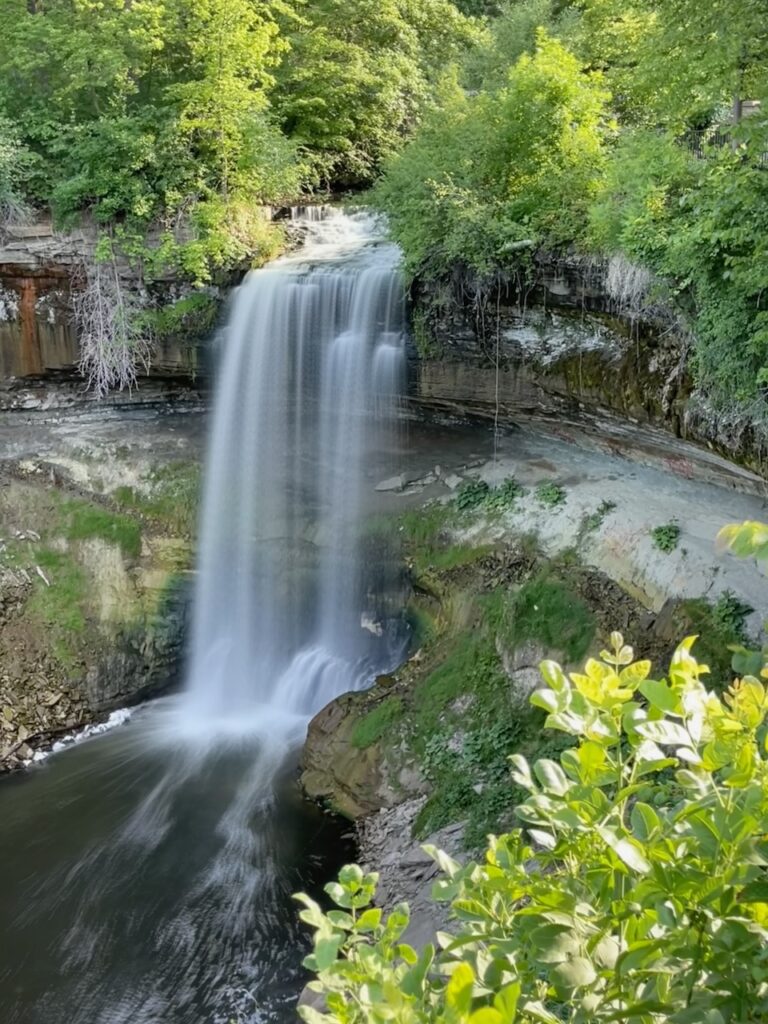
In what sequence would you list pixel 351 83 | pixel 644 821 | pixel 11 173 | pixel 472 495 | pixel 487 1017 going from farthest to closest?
1. pixel 351 83
2. pixel 11 173
3. pixel 472 495
4. pixel 644 821
5. pixel 487 1017

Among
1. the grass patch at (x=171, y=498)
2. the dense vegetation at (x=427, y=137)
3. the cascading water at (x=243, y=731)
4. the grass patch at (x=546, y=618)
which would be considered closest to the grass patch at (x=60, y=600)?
the grass patch at (x=171, y=498)

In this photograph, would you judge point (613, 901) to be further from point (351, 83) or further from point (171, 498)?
point (351, 83)

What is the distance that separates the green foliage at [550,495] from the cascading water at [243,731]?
2.66 m

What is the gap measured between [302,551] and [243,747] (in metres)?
3.05

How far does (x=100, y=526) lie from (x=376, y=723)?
5834 mm

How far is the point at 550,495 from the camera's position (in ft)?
33.9

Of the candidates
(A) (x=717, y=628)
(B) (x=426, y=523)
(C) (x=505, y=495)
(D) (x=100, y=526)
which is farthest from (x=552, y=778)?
(D) (x=100, y=526)

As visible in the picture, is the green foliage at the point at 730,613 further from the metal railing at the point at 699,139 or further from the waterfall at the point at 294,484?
the metal railing at the point at 699,139

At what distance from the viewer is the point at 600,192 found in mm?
8852

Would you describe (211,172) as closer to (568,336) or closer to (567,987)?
(568,336)

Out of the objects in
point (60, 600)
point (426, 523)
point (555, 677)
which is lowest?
point (60, 600)

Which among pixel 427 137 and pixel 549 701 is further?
pixel 427 137

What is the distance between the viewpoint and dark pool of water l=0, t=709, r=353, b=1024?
6895 millimetres

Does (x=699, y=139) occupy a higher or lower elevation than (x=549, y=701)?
higher
